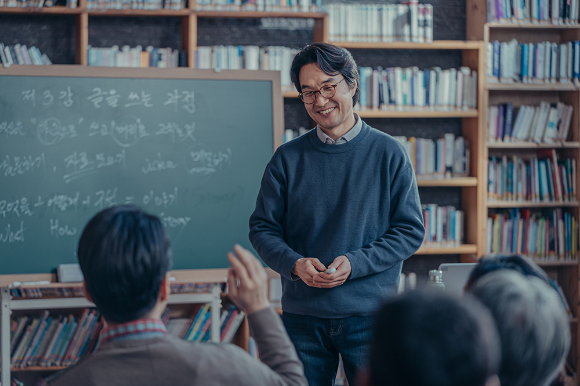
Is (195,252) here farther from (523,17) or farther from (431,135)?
(523,17)

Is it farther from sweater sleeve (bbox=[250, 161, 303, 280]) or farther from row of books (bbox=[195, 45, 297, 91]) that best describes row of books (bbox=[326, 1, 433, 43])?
sweater sleeve (bbox=[250, 161, 303, 280])

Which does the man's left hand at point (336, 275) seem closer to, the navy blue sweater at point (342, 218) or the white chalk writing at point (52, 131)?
the navy blue sweater at point (342, 218)

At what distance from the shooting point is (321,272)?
66.8 inches

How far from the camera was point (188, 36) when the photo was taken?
3375 mm

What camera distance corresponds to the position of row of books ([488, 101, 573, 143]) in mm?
3678

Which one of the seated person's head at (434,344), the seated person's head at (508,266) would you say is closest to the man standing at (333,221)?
the seated person's head at (508,266)

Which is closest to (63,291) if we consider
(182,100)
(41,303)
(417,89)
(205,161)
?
(41,303)

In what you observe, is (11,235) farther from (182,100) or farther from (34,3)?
(34,3)

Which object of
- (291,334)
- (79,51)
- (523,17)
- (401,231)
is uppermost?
(523,17)

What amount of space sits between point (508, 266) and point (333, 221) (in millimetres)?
837

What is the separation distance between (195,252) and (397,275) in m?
1.33

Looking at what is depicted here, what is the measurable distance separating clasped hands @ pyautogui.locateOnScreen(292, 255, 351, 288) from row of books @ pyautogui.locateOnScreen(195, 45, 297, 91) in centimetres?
187

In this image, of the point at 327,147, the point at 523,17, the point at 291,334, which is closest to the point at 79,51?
the point at 327,147

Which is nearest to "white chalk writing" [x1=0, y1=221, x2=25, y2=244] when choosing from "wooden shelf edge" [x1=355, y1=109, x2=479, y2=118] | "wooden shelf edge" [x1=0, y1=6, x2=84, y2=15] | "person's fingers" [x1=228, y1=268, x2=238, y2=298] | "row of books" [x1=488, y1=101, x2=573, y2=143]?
"wooden shelf edge" [x1=0, y1=6, x2=84, y2=15]
